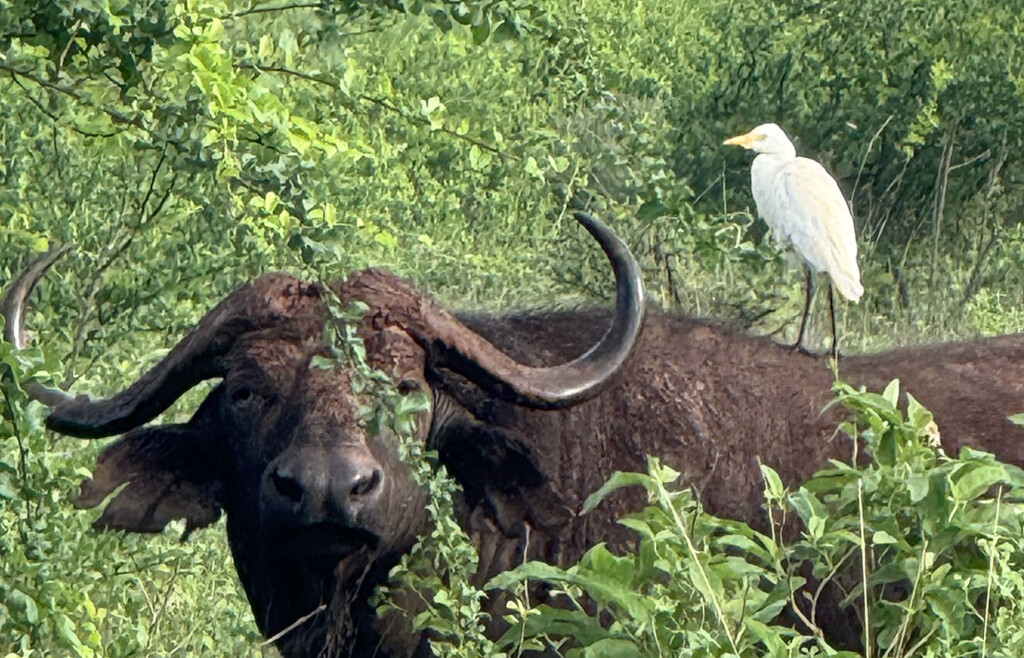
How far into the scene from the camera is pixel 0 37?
5.25m

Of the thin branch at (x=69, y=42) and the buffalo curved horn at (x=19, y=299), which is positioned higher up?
the thin branch at (x=69, y=42)

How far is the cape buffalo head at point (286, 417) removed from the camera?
523 centimetres

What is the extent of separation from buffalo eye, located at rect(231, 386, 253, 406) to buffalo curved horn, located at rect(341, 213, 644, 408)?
0.32 metres

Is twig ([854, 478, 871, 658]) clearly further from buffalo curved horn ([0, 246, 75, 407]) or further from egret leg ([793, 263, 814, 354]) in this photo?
buffalo curved horn ([0, 246, 75, 407])

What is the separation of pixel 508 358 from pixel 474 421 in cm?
18

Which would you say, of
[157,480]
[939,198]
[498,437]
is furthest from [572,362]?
[939,198]

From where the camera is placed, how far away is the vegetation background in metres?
4.93

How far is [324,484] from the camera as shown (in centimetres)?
493

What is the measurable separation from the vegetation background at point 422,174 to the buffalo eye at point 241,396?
331mm

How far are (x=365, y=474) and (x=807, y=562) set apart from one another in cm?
112

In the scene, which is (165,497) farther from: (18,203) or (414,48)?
(414,48)

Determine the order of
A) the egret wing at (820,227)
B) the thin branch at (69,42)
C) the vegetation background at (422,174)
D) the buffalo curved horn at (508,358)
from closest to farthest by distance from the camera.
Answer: the vegetation background at (422,174)
the thin branch at (69,42)
the buffalo curved horn at (508,358)
the egret wing at (820,227)

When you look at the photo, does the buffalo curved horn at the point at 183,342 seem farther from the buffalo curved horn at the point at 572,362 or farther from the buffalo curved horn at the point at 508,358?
the buffalo curved horn at the point at 572,362

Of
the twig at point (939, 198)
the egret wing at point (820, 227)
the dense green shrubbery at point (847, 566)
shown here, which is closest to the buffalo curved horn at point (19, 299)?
the dense green shrubbery at point (847, 566)
